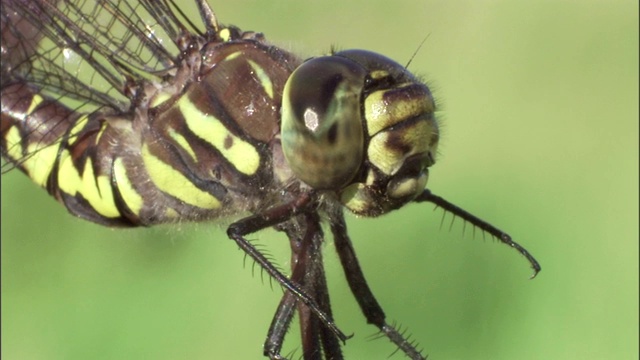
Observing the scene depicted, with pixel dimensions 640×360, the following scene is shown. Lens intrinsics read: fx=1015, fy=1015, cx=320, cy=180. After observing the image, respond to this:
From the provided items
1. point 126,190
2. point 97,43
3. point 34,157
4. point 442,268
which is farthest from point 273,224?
point 442,268

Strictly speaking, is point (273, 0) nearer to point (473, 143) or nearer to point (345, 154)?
point (473, 143)

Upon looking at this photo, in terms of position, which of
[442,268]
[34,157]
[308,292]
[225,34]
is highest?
[225,34]

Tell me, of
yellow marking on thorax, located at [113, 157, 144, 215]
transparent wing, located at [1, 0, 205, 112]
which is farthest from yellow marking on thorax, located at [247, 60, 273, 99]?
yellow marking on thorax, located at [113, 157, 144, 215]

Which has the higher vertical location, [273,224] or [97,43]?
[97,43]

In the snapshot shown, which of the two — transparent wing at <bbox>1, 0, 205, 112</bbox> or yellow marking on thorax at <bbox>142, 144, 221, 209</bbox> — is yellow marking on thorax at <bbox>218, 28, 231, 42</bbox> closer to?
transparent wing at <bbox>1, 0, 205, 112</bbox>

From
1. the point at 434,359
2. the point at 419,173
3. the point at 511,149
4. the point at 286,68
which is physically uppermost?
the point at 511,149

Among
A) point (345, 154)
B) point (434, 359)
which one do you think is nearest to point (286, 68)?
point (345, 154)

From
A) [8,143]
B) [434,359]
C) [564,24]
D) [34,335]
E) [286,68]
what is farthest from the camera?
[564,24]

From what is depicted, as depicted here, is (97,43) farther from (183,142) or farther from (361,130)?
(361,130)
